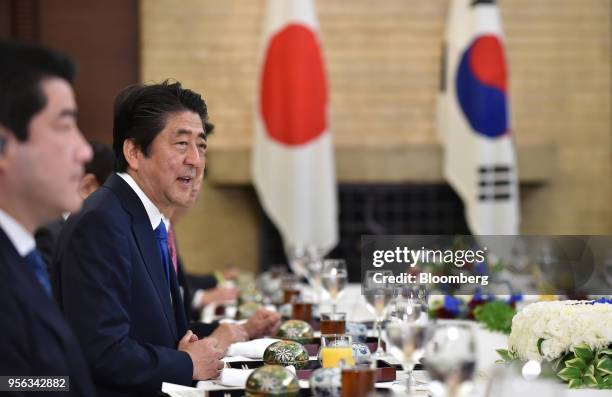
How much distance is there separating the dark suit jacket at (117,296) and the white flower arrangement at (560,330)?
0.82 meters

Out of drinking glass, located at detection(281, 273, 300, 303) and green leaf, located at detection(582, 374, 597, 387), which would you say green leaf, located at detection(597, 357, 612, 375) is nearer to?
green leaf, located at detection(582, 374, 597, 387)

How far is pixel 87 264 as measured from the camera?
2.30 metres

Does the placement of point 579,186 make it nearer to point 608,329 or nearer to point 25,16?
point 25,16

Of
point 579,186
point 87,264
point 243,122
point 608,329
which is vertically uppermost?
point 243,122

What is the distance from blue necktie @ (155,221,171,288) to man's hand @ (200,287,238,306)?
67.6 inches

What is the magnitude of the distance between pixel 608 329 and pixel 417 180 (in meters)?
5.85

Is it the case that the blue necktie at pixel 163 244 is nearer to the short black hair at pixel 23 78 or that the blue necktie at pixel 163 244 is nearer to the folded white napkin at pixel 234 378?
the folded white napkin at pixel 234 378

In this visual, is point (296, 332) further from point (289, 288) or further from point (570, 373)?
point (289, 288)

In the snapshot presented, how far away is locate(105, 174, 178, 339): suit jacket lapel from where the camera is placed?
2.54 m

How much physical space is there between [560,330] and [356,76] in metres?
6.13

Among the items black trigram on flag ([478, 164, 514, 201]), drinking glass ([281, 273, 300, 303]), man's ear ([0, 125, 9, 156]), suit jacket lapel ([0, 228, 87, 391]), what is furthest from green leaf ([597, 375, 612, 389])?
black trigram on flag ([478, 164, 514, 201])

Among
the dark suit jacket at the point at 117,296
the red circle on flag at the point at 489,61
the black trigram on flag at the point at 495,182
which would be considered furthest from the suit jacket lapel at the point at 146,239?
the red circle on flag at the point at 489,61

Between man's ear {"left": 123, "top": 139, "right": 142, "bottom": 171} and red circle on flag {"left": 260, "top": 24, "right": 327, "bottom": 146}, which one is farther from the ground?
red circle on flag {"left": 260, "top": 24, "right": 327, "bottom": 146}

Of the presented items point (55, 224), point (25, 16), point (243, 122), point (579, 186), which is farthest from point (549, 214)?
point (55, 224)
